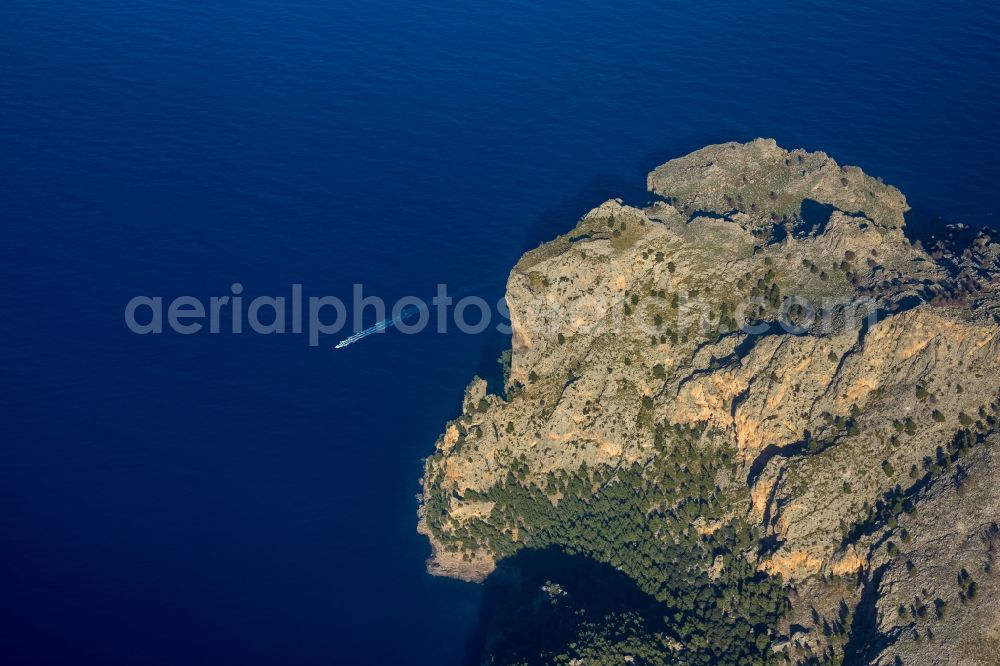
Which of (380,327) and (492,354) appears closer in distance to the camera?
(492,354)

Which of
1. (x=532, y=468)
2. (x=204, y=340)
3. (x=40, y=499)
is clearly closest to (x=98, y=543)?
(x=40, y=499)

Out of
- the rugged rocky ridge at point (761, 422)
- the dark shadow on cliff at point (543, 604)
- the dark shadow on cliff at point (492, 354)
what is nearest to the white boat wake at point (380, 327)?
the dark shadow on cliff at point (492, 354)

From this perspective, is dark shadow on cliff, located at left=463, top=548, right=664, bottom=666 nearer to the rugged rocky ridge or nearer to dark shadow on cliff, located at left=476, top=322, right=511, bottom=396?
the rugged rocky ridge

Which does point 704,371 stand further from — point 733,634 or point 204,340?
point 204,340

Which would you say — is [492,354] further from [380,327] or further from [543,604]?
[543,604]

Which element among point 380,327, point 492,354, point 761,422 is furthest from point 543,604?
point 380,327

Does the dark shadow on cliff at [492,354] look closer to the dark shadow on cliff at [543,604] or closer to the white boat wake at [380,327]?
the white boat wake at [380,327]
